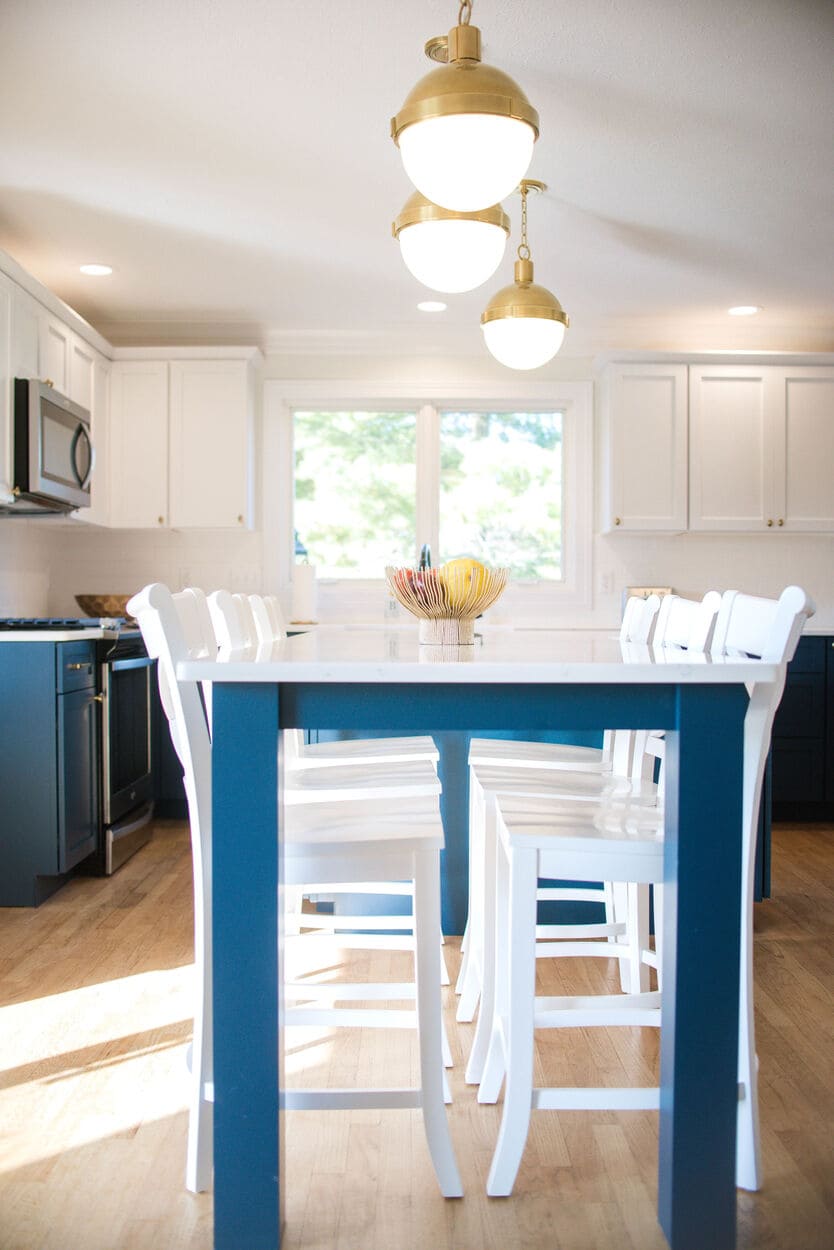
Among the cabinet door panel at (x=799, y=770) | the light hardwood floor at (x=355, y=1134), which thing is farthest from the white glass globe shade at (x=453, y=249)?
the cabinet door panel at (x=799, y=770)

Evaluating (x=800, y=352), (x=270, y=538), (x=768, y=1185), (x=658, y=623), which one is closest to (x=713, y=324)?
(x=800, y=352)

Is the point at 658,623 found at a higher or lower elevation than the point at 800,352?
lower

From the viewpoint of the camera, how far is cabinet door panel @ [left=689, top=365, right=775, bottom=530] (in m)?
4.96

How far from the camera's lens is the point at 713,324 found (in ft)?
16.9

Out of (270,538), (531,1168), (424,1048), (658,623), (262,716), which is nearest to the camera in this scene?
(262,716)

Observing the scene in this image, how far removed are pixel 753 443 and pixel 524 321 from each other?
2466mm

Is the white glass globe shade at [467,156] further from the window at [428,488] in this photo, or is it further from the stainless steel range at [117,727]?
the window at [428,488]

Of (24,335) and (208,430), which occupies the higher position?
(24,335)

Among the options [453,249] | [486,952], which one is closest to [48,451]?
[453,249]

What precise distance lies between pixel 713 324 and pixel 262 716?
4.43 meters

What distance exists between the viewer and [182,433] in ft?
16.0

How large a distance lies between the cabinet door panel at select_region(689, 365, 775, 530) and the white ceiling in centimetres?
35

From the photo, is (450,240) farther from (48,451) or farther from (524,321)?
(48,451)

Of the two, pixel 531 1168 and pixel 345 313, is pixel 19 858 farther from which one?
pixel 345 313
